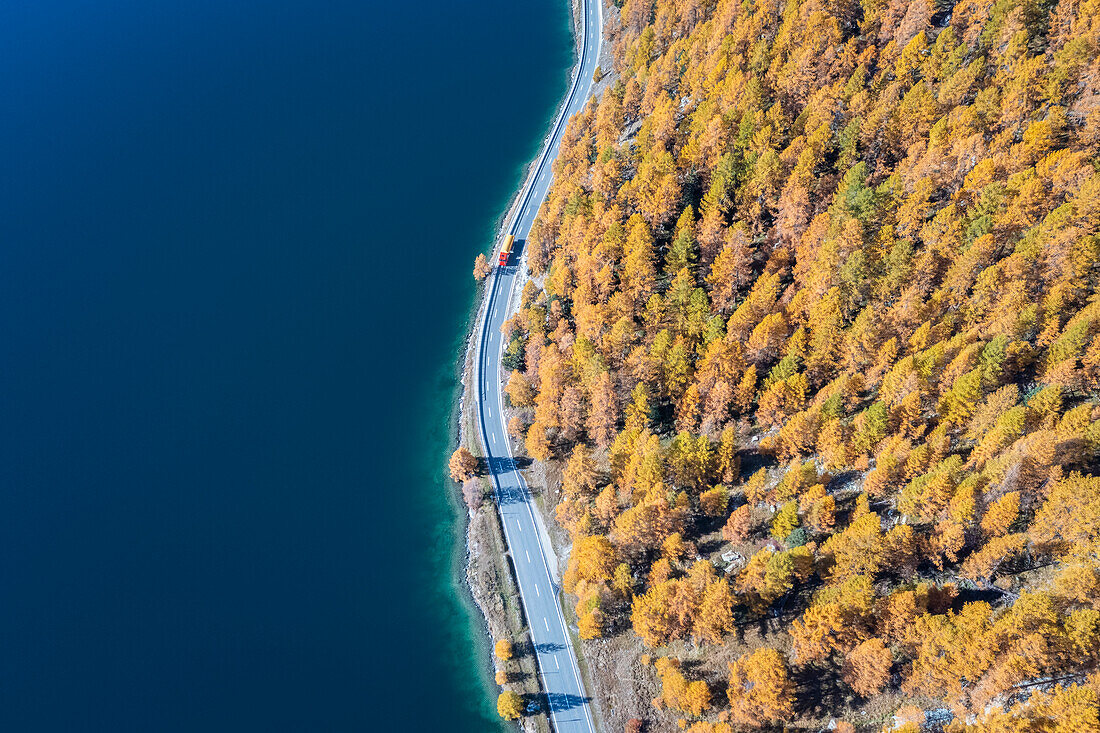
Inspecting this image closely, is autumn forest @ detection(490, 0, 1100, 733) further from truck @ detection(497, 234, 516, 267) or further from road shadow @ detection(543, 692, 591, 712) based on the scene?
truck @ detection(497, 234, 516, 267)

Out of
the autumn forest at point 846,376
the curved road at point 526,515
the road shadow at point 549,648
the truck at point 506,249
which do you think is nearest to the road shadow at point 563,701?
the curved road at point 526,515

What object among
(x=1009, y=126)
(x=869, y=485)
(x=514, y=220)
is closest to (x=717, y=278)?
(x=869, y=485)

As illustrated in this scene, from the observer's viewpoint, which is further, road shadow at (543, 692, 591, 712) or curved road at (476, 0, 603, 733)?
curved road at (476, 0, 603, 733)

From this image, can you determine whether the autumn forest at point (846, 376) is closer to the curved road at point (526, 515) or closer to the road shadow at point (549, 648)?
the curved road at point (526, 515)

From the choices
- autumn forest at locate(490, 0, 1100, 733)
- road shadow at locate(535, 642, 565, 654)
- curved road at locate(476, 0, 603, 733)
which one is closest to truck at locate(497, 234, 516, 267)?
curved road at locate(476, 0, 603, 733)

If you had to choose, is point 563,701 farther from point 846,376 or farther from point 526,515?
point 846,376

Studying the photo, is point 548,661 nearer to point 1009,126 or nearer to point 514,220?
point 514,220

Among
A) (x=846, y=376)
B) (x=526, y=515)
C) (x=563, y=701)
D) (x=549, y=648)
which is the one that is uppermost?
(x=526, y=515)

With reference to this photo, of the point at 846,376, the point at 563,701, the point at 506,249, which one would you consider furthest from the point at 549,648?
the point at 506,249

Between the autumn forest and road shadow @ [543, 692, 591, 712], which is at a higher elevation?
the autumn forest

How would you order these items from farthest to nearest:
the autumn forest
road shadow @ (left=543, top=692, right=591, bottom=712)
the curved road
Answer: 1. the curved road
2. road shadow @ (left=543, top=692, right=591, bottom=712)
3. the autumn forest
